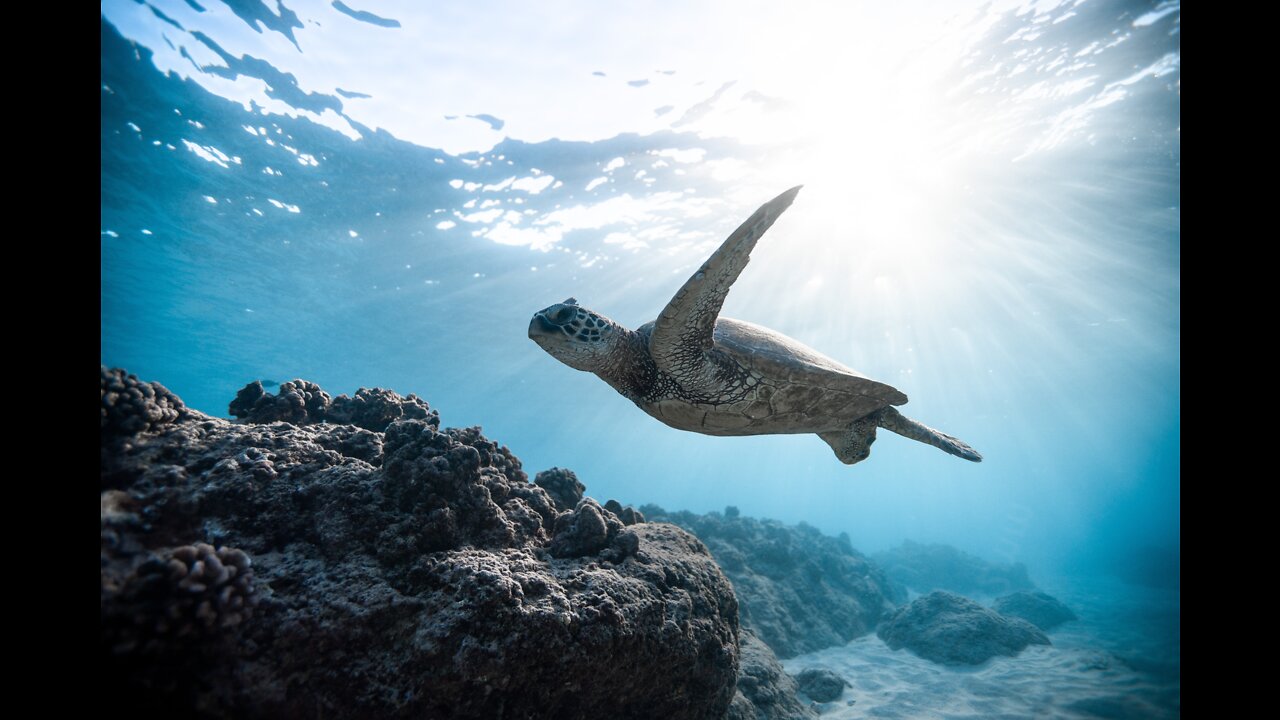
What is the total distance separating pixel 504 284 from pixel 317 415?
14764 millimetres

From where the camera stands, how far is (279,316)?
20125mm

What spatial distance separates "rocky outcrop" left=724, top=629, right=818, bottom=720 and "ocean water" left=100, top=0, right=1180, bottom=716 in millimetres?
2356

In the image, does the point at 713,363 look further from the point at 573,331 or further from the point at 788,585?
the point at 788,585

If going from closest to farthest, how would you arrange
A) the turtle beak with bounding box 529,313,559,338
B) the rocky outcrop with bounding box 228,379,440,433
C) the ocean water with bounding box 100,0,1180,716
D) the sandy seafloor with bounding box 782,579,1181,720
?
the turtle beak with bounding box 529,313,559,338 → the rocky outcrop with bounding box 228,379,440,433 → the sandy seafloor with bounding box 782,579,1181,720 → the ocean water with bounding box 100,0,1180,716

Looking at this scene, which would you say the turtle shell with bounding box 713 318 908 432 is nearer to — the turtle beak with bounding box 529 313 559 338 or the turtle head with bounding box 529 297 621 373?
the turtle head with bounding box 529 297 621 373

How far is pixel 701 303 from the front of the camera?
3025mm

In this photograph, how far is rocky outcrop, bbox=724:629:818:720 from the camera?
16.8ft

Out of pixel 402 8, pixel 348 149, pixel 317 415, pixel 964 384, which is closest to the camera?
pixel 317 415

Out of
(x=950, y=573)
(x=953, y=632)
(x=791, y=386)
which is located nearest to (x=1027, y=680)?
(x=953, y=632)

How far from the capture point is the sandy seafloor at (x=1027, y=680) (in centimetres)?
613

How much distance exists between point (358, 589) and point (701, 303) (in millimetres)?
2527

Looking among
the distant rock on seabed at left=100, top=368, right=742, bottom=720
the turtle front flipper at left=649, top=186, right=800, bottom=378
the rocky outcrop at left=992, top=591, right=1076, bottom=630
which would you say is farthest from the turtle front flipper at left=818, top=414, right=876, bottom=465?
the rocky outcrop at left=992, top=591, right=1076, bottom=630
